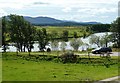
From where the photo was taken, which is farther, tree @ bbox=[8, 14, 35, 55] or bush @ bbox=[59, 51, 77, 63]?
tree @ bbox=[8, 14, 35, 55]

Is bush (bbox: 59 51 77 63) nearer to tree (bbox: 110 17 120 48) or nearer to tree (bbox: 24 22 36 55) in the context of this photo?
tree (bbox: 24 22 36 55)

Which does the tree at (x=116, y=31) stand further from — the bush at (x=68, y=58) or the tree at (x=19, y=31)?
the bush at (x=68, y=58)

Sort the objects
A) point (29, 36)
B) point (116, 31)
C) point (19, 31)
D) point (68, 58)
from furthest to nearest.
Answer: point (116, 31) → point (29, 36) → point (19, 31) → point (68, 58)

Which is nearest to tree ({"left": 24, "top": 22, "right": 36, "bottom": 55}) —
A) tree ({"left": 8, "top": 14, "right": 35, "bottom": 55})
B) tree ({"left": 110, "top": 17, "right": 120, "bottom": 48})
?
tree ({"left": 8, "top": 14, "right": 35, "bottom": 55})

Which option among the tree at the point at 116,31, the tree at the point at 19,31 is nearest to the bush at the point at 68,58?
the tree at the point at 19,31

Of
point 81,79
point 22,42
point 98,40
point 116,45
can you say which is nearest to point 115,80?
point 81,79

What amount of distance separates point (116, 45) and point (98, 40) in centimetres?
966

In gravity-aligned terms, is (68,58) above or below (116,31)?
below

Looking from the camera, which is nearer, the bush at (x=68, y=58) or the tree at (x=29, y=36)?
the bush at (x=68, y=58)

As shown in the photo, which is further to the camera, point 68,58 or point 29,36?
point 29,36

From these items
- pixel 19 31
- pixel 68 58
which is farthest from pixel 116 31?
pixel 68 58

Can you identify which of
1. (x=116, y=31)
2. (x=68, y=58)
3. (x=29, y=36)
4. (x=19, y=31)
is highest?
(x=116, y=31)

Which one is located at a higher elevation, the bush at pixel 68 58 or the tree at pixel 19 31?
the tree at pixel 19 31

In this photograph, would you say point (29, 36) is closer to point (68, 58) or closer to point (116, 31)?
point (68, 58)
